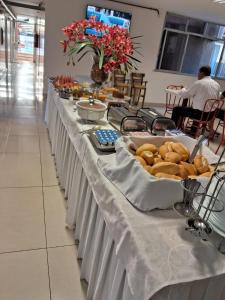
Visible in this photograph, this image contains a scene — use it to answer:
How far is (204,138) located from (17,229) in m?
1.37

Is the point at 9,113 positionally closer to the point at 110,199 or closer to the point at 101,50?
the point at 101,50

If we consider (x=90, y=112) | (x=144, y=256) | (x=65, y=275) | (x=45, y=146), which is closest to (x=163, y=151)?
(x=144, y=256)

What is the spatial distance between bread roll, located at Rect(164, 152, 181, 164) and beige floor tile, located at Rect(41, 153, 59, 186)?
1510 millimetres

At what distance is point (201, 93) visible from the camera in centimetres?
358

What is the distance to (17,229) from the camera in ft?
5.34

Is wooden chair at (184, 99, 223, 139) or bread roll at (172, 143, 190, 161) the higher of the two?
bread roll at (172, 143, 190, 161)

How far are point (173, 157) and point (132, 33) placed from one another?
5.85 meters

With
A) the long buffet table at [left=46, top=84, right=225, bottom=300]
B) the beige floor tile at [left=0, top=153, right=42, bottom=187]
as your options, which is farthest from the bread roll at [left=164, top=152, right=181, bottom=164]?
the beige floor tile at [left=0, top=153, right=42, bottom=187]

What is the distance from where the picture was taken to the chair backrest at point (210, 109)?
3.58 m

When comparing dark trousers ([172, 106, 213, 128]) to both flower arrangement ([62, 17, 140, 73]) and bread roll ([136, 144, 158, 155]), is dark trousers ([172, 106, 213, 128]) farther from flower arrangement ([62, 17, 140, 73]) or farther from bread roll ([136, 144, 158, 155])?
bread roll ([136, 144, 158, 155])

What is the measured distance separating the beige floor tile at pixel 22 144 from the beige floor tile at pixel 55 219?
3.04 ft

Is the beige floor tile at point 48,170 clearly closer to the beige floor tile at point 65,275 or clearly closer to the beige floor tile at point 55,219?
the beige floor tile at point 55,219

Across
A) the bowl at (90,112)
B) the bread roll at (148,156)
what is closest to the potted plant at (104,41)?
the bowl at (90,112)

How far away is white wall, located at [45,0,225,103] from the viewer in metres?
5.33
